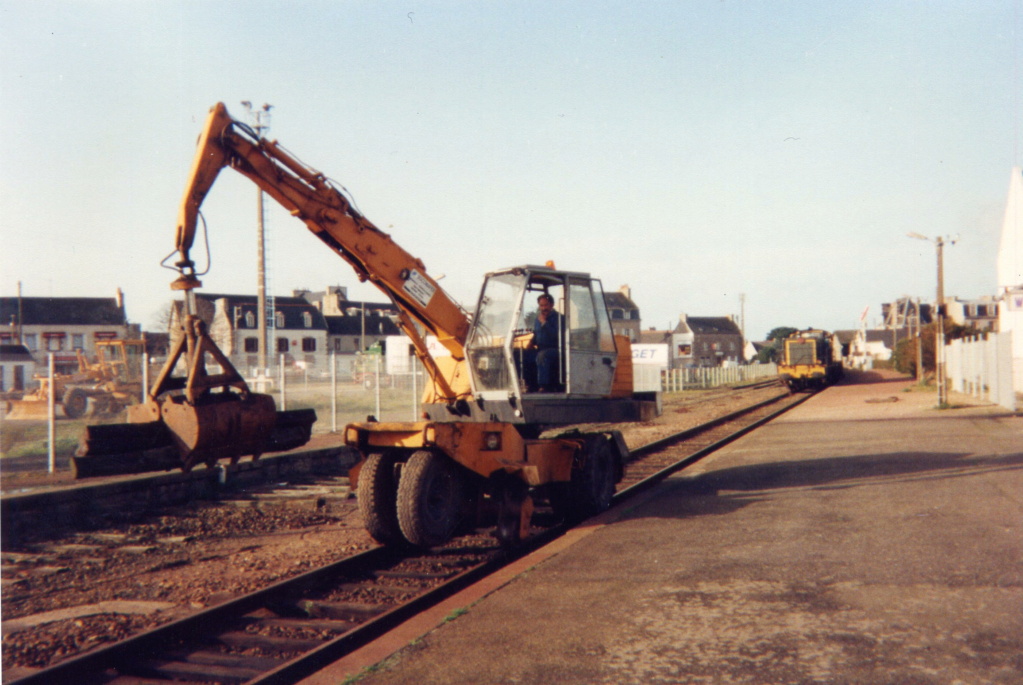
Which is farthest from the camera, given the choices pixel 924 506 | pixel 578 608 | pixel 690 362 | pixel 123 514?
pixel 690 362

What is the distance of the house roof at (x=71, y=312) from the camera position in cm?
6519

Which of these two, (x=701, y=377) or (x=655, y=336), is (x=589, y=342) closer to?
(x=701, y=377)

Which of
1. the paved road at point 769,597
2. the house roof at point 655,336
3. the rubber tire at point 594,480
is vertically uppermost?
the house roof at point 655,336

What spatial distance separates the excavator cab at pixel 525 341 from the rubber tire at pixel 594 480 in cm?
71

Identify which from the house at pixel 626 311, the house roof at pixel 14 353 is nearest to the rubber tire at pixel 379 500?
the house roof at pixel 14 353

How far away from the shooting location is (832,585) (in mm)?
6281

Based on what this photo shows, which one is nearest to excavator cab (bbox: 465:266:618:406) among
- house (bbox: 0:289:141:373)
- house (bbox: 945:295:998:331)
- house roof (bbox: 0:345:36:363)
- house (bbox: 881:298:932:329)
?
house roof (bbox: 0:345:36:363)

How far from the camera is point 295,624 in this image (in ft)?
19.7

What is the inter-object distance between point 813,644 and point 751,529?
3495mm

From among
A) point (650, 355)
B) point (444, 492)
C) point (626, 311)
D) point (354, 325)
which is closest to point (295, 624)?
point (444, 492)

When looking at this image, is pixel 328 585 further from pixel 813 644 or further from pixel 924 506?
pixel 924 506

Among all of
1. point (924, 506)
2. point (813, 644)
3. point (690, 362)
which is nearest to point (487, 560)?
point (813, 644)

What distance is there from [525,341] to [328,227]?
2.58m

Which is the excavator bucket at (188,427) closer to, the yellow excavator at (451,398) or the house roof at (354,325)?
the yellow excavator at (451,398)
